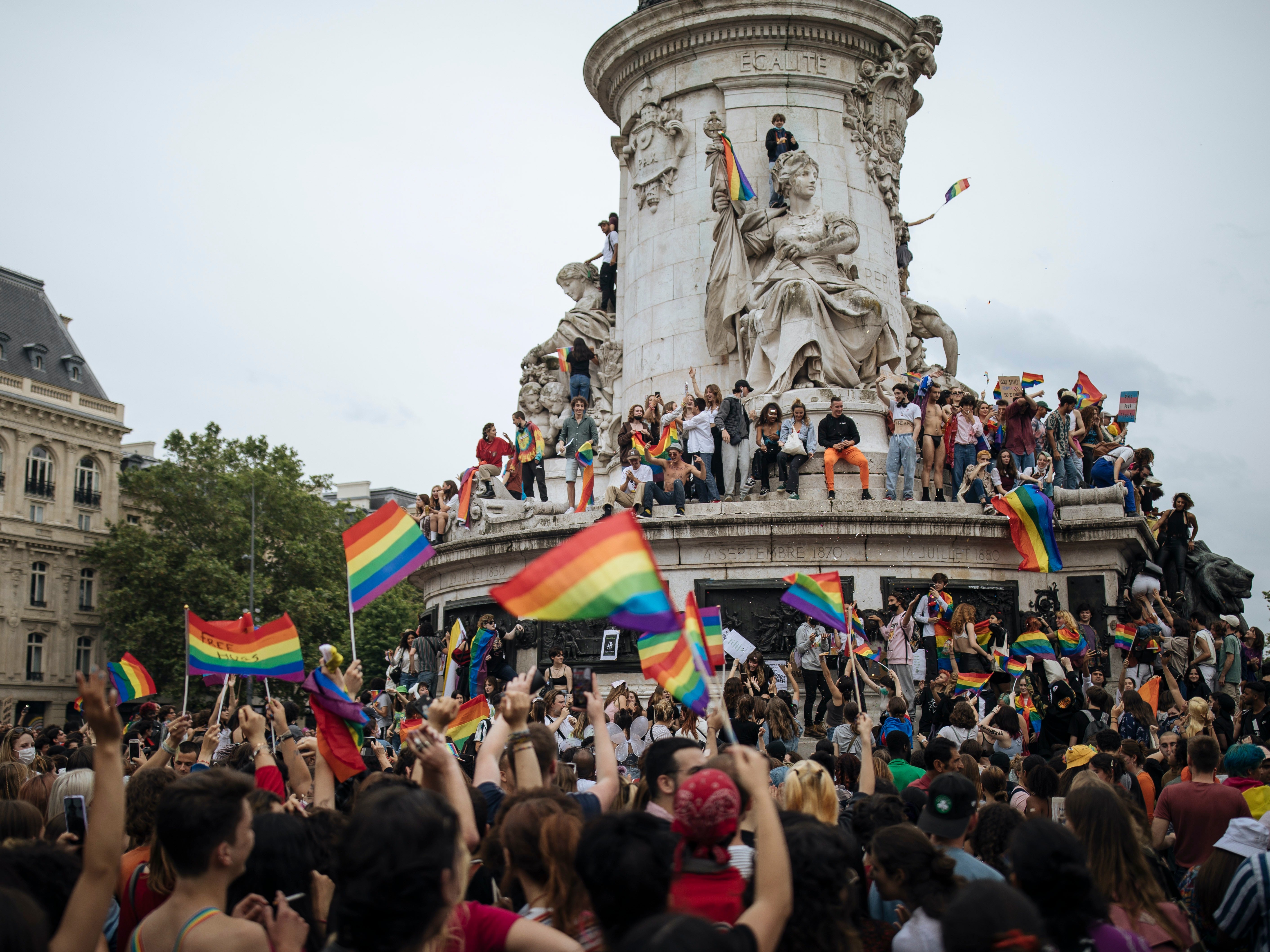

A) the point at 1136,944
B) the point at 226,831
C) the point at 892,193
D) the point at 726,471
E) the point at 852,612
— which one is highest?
the point at 892,193

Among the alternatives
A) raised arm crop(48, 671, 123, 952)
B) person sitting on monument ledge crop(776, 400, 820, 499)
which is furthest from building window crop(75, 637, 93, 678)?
raised arm crop(48, 671, 123, 952)

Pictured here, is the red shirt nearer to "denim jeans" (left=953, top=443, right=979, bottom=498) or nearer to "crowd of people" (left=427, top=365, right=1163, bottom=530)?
"crowd of people" (left=427, top=365, right=1163, bottom=530)

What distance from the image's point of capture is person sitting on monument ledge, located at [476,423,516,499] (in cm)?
2397

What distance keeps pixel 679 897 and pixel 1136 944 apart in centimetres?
155

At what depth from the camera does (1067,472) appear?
2055cm

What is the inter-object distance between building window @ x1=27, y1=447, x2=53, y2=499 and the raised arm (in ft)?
173

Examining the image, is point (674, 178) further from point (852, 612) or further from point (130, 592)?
point (130, 592)

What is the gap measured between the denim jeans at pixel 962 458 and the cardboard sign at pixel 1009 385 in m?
3.43

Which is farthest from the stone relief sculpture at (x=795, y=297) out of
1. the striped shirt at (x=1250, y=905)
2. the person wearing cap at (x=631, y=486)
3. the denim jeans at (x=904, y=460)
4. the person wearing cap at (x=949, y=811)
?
the striped shirt at (x=1250, y=905)

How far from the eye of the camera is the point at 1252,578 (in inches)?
862

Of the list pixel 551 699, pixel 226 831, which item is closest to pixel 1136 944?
pixel 226 831

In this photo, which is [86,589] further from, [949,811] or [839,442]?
[949,811]

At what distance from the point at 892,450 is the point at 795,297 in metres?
3.54

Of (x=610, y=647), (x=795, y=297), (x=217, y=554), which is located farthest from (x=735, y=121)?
(x=217, y=554)
